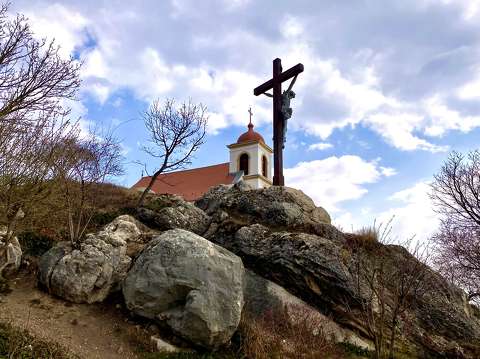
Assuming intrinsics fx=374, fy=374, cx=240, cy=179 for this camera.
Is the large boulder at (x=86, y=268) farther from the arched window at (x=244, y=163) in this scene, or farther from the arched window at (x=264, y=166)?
the arched window at (x=264, y=166)

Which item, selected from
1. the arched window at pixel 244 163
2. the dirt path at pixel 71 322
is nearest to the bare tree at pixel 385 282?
the dirt path at pixel 71 322

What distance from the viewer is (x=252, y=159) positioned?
36375mm

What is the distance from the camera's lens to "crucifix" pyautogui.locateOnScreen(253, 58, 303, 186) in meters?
14.1

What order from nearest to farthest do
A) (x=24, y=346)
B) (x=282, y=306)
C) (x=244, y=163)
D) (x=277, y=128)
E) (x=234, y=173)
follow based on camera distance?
(x=24, y=346), (x=282, y=306), (x=277, y=128), (x=234, y=173), (x=244, y=163)

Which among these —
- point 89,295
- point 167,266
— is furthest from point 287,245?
point 89,295

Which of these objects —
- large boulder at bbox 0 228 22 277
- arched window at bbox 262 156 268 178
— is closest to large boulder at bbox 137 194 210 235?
large boulder at bbox 0 228 22 277

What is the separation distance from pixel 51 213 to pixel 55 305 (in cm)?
241

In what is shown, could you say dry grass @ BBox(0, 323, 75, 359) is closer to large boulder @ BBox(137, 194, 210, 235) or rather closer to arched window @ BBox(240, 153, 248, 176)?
large boulder @ BBox(137, 194, 210, 235)

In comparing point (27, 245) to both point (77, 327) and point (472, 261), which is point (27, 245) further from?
point (472, 261)

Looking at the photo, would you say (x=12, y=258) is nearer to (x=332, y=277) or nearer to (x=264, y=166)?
(x=332, y=277)

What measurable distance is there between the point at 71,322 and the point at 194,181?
2780 cm

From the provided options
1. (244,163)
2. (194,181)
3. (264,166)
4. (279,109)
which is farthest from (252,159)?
(279,109)

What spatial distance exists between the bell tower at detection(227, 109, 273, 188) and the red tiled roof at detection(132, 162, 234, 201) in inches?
51.0

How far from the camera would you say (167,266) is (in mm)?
7969
